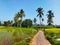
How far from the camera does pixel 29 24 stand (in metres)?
117

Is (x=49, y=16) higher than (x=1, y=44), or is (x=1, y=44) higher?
(x=49, y=16)

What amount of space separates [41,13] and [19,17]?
12.8 metres

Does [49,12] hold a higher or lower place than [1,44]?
higher

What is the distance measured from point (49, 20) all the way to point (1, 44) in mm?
88622

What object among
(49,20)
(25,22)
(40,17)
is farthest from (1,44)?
(25,22)

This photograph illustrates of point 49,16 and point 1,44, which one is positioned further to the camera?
point 49,16

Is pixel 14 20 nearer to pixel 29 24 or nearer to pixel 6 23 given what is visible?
pixel 6 23

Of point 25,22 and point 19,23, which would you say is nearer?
point 19,23

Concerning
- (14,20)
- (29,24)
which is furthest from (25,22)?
(14,20)

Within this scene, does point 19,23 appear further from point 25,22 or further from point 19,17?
point 25,22

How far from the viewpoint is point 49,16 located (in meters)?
107

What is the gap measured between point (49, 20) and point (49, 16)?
2.46m

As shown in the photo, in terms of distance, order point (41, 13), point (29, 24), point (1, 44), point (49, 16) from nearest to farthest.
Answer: point (1, 44)
point (41, 13)
point (49, 16)
point (29, 24)

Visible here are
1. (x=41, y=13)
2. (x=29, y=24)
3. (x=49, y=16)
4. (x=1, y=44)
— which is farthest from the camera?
(x=29, y=24)
